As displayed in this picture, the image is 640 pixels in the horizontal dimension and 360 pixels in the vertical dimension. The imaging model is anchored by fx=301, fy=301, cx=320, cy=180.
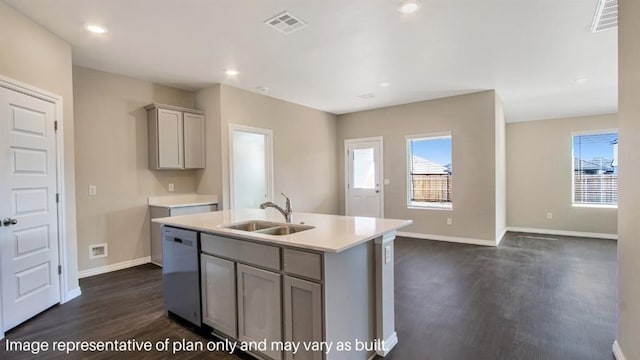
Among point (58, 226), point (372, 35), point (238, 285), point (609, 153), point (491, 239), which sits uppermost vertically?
point (372, 35)

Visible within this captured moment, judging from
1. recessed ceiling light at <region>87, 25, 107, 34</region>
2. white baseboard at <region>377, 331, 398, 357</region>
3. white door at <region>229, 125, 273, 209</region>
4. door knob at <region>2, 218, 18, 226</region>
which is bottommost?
white baseboard at <region>377, 331, 398, 357</region>

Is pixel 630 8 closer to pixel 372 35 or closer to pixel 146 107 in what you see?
pixel 372 35

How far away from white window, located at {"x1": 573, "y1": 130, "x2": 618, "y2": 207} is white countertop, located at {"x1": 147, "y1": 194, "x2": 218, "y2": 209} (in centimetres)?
732

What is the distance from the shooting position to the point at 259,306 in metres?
2.03

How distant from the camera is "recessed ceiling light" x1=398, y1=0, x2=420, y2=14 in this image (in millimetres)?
2512

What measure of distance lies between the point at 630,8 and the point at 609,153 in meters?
5.96

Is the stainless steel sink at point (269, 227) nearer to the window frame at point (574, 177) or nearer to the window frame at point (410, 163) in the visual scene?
the window frame at point (410, 163)

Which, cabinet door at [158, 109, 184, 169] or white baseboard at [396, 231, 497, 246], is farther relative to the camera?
white baseboard at [396, 231, 497, 246]

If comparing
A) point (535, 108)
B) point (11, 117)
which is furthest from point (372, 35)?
point (535, 108)

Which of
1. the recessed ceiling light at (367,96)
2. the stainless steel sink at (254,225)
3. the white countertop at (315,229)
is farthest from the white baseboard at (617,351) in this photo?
the recessed ceiling light at (367,96)

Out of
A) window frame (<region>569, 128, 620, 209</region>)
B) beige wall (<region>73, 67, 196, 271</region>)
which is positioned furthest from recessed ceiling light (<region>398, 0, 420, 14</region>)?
window frame (<region>569, 128, 620, 209</region>)

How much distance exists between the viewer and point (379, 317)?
7.00 feet

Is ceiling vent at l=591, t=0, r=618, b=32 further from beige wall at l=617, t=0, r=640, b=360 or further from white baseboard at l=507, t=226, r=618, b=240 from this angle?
white baseboard at l=507, t=226, r=618, b=240

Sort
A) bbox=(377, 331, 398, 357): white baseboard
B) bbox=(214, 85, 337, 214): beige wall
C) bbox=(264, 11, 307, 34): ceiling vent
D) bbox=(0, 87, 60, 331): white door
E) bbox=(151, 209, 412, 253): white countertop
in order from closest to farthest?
bbox=(151, 209, 412, 253): white countertop, bbox=(377, 331, 398, 357): white baseboard, bbox=(0, 87, 60, 331): white door, bbox=(264, 11, 307, 34): ceiling vent, bbox=(214, 85, 337, 214): beige wall
